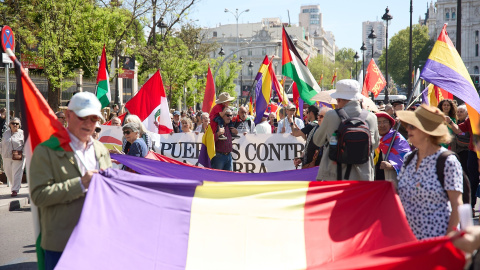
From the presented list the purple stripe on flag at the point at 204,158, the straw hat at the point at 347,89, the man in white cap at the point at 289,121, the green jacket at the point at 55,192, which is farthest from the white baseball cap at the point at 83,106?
the man in white cap at the point at 289,121

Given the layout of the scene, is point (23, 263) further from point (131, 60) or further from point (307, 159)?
point (131, 60)

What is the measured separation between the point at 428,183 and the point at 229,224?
138 centimetres

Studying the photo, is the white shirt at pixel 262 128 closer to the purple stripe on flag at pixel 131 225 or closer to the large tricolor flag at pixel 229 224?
the large tricolor flag at pixel 229 224

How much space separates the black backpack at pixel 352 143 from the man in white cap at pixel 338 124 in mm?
80

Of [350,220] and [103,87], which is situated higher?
[103,87]

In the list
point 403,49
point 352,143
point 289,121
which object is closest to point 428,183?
point 352,143

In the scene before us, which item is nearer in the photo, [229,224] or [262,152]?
[229,224]

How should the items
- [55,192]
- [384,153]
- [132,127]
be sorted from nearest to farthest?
[55,192] → [384,153] → [132,127]

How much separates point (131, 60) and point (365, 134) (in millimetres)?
23841

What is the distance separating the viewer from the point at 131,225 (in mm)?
4219

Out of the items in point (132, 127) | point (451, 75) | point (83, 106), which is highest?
point (451, 75)

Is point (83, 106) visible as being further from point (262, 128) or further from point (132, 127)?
point (262, 128)

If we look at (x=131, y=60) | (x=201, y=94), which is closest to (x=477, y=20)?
(x=201, y=94)

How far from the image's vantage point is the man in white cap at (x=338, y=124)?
232 inches
